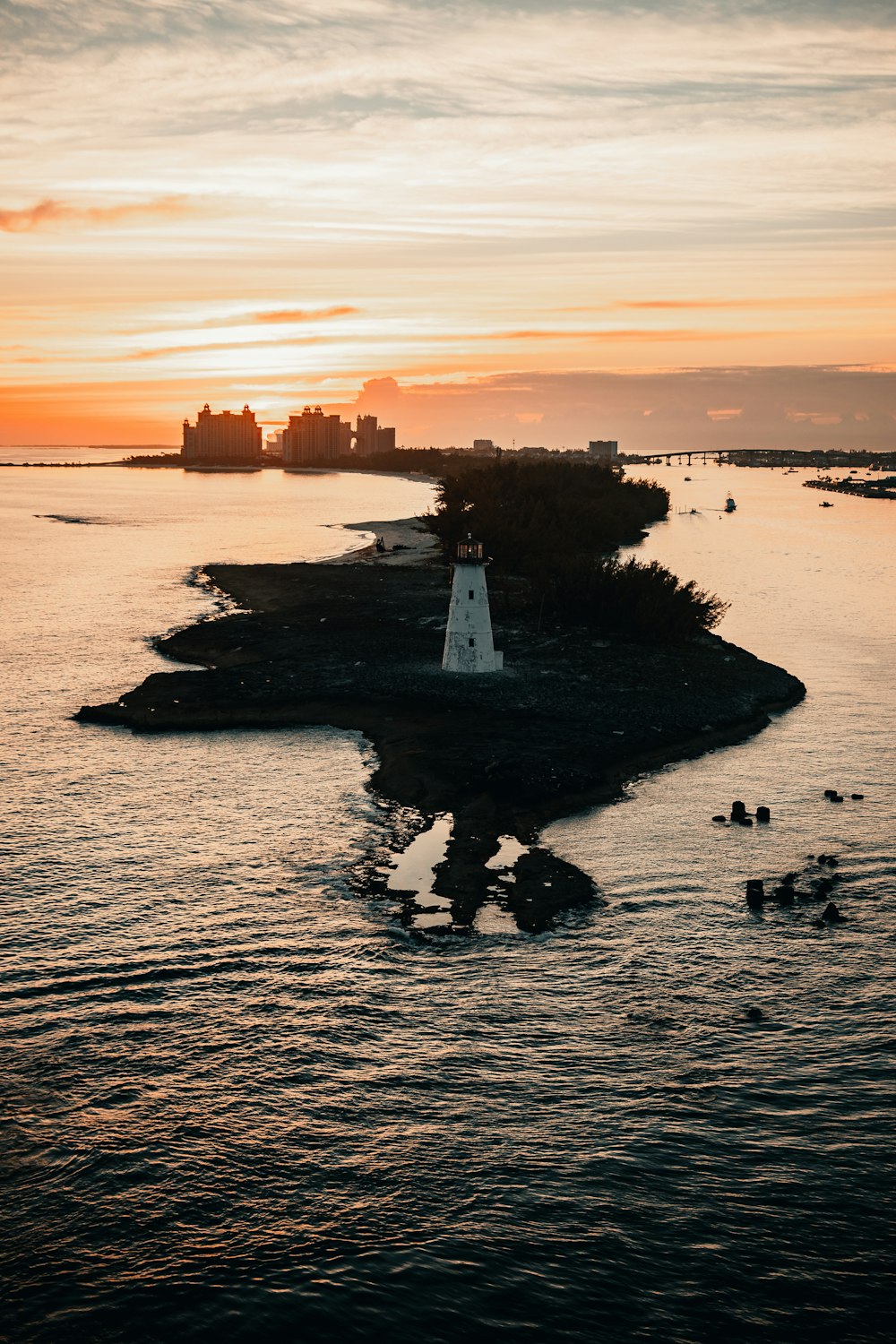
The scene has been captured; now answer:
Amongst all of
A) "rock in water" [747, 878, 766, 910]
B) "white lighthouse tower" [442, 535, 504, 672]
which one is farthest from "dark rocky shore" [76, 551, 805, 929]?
"rock in water" [747, 878, 766, 910]

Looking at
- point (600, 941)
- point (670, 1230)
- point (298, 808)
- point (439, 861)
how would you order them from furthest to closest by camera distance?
→ 1. point (298, 808)
2. point (439, 861)
3. point (600, 941)
4. point (670, 1230)

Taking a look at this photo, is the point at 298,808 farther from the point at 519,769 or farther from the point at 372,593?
the point at 372,593

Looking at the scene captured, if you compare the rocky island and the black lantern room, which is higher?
the black lantern room

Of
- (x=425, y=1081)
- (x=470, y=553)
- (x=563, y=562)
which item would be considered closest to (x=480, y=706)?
(x=470, y=553)

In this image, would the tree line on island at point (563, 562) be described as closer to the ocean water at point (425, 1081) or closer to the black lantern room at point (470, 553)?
the black lantern room at point (470, 553)

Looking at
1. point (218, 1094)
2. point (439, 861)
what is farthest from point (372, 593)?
point (218, 1094)

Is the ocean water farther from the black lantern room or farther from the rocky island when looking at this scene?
→ the black lantern room

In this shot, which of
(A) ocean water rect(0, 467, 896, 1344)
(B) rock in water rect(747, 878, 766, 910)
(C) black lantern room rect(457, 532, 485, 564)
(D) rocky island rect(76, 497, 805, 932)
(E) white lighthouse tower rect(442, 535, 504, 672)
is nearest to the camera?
(A) ocean water rect(0, 467, 896, 1344)

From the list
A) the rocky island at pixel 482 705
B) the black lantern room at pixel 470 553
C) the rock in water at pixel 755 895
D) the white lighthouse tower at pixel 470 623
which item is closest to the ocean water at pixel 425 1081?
the rock in water at pixel 755 895
